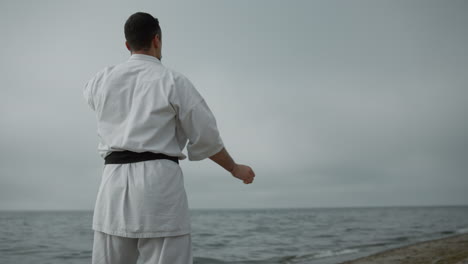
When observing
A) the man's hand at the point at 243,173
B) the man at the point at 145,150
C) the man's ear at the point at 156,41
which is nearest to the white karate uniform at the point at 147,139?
the man at the point at 145,150

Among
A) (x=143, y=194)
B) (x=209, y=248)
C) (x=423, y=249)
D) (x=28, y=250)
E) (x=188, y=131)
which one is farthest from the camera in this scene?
(x=209, y=248)

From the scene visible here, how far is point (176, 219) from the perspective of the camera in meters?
2.03

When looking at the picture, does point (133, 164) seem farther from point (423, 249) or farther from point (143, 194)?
point (423, 249)

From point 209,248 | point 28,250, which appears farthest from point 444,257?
point 28,250

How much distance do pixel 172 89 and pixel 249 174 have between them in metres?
0.76

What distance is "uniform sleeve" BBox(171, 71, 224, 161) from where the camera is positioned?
209 centimetres

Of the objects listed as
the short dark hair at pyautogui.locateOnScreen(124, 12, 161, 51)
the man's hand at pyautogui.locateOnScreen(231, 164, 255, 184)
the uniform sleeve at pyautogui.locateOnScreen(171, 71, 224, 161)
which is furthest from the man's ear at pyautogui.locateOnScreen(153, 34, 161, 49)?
the man's hand at pyautogui.locateOnScreen(231, 164, 255, 184)

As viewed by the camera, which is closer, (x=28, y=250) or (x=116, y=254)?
(x=116, y=254)

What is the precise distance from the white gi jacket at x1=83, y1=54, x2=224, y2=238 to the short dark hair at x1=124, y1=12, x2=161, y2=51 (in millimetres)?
84

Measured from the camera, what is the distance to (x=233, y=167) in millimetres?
2385

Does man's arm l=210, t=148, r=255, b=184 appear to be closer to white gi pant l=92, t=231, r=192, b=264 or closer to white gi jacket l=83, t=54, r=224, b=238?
white gi jacket l=83, t=54, r=224, b=238

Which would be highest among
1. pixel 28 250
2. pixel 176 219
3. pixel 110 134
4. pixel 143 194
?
pixel 110 134

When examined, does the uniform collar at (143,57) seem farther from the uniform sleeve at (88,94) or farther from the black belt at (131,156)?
the black belt at (131,156)

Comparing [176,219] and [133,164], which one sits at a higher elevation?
[133,164]
